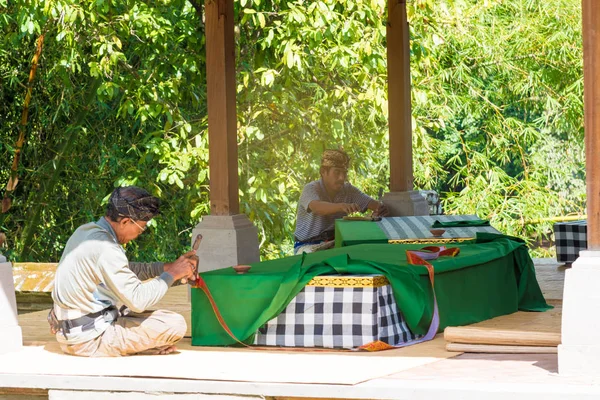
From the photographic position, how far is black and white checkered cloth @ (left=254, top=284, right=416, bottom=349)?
573 centimetres

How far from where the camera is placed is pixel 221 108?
7859 millimetres

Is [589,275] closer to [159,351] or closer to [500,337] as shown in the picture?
[500,337]

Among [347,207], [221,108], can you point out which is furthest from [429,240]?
[221,108]

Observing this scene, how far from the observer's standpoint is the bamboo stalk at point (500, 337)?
5.55 metres

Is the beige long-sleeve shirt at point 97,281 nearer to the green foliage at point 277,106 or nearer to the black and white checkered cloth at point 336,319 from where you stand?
the black and white checkered cloth at point 336,319

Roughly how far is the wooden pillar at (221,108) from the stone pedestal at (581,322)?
326 centimetres

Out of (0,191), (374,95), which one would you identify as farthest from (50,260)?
(374,95)

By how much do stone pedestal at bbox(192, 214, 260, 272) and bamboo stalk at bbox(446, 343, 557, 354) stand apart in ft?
7.65

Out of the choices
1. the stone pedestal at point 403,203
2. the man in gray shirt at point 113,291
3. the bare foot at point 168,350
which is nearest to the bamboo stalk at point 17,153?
the stone pedestal at point 403,203

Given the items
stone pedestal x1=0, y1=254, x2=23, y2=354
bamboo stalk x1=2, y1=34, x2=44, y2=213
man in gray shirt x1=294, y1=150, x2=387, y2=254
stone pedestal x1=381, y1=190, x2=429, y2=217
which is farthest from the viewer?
bamboo stalk x1=2, y1=34, x2=44, y2=213

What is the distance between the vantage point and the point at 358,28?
36.0ft

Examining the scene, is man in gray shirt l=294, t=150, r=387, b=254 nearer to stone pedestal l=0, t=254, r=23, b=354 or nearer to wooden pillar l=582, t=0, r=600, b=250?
stone pedestal l=0, t=254, r=23, b=354

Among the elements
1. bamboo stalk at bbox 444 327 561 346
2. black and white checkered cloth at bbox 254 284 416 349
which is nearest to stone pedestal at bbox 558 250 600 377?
bamboo stalk at bbox 444 327 561 346

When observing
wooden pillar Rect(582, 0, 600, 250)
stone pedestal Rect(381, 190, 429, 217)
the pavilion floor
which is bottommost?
the pavilion floor
